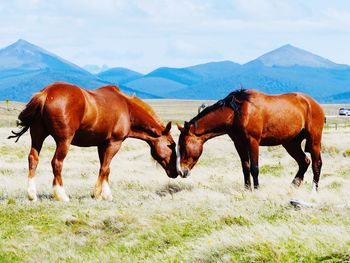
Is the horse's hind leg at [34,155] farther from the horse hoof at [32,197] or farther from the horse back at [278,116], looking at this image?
the horse back at [278,116]

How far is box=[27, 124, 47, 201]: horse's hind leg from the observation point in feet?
46.0

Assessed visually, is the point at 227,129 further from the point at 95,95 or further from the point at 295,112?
the point at 95,95

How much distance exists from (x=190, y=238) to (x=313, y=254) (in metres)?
2.46

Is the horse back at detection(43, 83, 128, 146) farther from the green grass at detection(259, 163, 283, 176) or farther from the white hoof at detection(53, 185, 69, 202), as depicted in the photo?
the green grass at detection(259, 163, 283, 176)

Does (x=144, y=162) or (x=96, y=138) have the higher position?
(x=96, y=138)

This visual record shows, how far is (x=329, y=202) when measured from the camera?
481 inches

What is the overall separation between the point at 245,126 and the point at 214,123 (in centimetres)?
79

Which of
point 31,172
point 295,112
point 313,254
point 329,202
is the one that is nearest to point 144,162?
point 295,112

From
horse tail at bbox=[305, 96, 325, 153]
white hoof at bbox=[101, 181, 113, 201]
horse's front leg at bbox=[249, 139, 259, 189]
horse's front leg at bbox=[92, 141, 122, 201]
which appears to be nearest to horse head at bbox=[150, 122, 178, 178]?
horse's front leg at bbox=[92, 141, 122, 201]

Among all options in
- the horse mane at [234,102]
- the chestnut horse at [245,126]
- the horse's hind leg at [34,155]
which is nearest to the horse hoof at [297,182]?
the chestnut horse at [245,126]

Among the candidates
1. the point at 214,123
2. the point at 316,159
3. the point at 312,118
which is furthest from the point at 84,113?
the point at 316,159

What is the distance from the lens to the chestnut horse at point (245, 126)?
15602mm

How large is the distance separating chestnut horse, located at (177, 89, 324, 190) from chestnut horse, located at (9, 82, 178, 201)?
0.54 metres

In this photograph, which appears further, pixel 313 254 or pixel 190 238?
pixel 190 238
